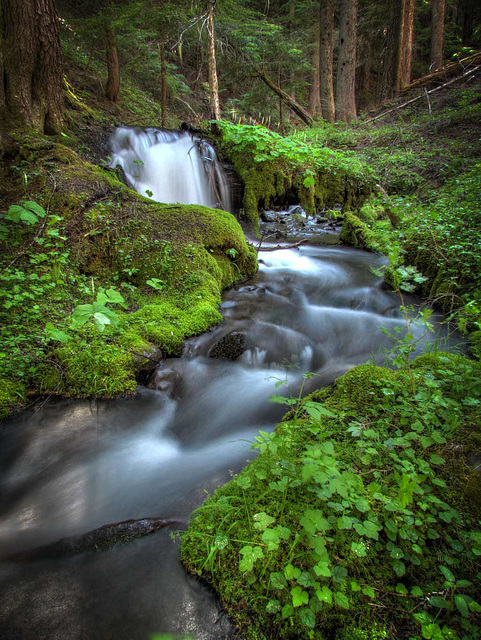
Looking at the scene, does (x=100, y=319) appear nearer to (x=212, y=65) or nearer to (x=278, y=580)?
(x=278, y=580)

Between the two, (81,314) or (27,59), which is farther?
(27,59)

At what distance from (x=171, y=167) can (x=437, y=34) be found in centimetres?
1680

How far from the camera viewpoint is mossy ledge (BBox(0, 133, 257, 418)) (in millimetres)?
2949

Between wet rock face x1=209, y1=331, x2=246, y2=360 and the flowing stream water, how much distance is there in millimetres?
54

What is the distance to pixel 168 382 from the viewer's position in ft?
10.8

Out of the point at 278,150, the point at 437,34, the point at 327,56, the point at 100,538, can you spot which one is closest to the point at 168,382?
the point at 100,538

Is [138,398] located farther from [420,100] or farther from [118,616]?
[420,100]

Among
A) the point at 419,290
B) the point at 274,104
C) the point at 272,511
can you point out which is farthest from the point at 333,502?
the point at 274,104

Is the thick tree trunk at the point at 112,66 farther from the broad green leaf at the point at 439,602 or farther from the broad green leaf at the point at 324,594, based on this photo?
the broad green leaf at the point at 439,602

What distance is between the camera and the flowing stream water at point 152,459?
150 cm

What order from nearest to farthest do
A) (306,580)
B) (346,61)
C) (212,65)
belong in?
(306,580) < (212,65) < (346,61)

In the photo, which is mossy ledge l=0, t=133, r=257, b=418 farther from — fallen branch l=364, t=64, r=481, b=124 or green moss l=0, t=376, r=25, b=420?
fallen branch l=364, t=64, r=481, b=124

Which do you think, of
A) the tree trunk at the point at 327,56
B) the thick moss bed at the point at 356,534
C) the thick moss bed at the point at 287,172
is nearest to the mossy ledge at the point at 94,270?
the thick moss bed at the point at 356,534

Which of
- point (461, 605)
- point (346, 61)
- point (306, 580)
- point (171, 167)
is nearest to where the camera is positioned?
point (461, 605)
